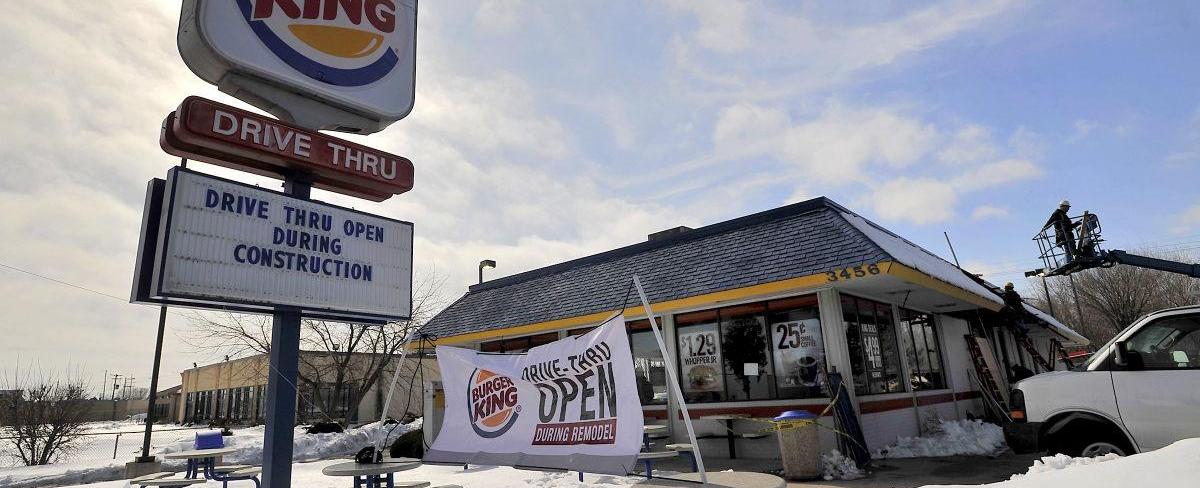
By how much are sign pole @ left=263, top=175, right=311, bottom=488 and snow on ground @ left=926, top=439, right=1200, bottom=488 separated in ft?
24.1

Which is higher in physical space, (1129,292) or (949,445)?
(1129,292)

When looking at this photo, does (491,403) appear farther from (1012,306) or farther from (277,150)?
(1012,306)

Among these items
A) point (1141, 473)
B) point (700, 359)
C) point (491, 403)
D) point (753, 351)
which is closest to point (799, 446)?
point (753, 351)

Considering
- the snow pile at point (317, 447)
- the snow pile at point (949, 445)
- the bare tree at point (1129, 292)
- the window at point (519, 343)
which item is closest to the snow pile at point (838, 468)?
the snow pile at point (949, 445)

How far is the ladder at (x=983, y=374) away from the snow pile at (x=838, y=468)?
893cm

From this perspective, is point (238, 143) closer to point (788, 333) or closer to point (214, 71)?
point (214, 71)

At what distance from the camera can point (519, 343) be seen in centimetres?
1767

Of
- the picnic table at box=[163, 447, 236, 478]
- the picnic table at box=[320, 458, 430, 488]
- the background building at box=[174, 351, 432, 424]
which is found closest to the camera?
the picnic table at box=[320, 458, 430, 488]

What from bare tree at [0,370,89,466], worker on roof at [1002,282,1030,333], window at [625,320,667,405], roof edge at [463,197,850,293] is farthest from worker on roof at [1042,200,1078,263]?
bare tree at [0,370,89,466]

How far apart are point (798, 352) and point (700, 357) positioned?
90.0 inches

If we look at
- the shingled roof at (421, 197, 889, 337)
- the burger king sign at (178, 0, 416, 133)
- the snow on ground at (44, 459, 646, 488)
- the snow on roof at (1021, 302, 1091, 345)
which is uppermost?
the burger king sign at (178, 0, 416, 133)

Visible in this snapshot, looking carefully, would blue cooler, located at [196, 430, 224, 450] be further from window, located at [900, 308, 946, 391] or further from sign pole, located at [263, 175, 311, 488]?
window, located at [900, 308, 946, 391]

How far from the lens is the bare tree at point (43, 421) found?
62.0 ft

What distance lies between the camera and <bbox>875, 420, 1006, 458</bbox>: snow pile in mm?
11148
